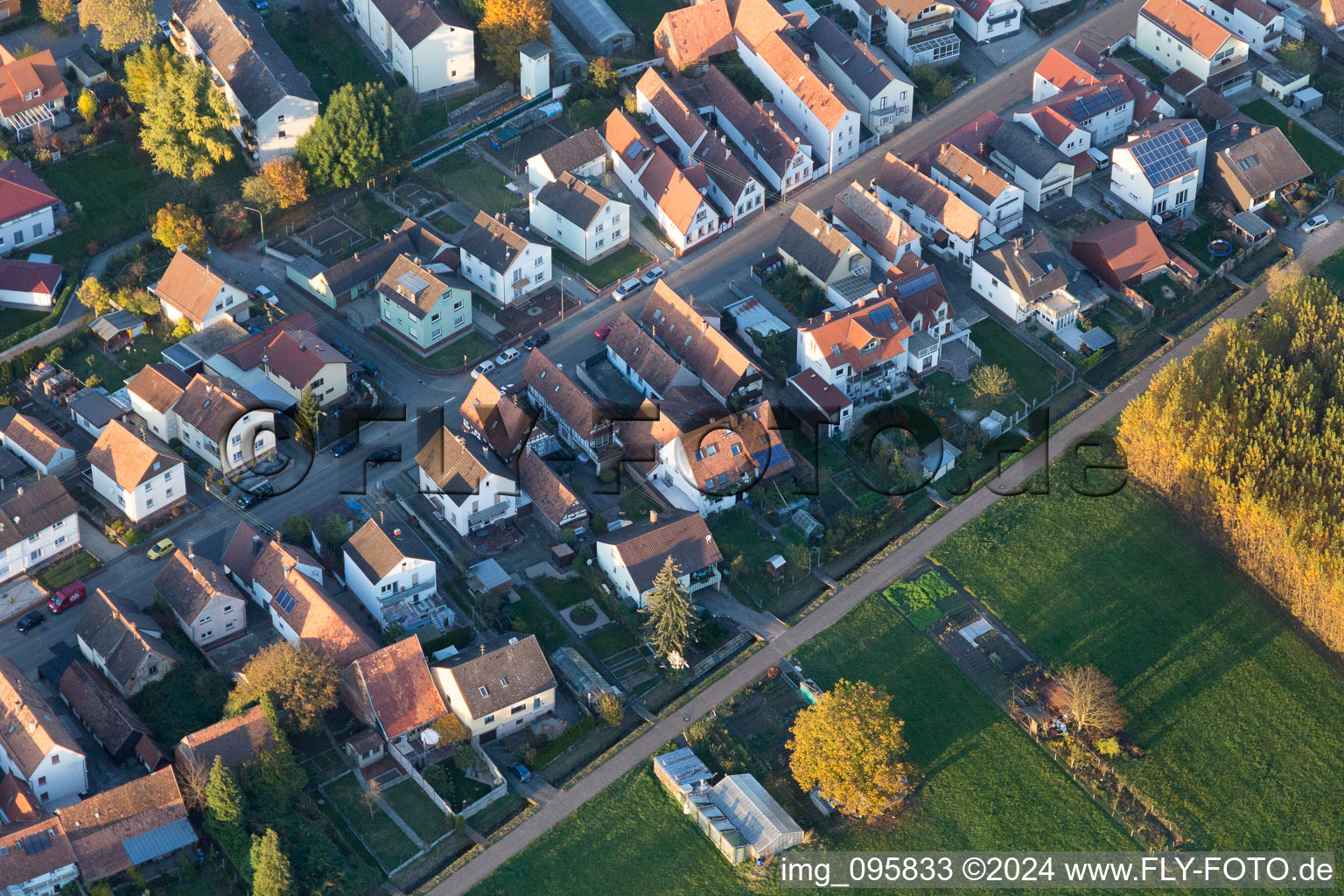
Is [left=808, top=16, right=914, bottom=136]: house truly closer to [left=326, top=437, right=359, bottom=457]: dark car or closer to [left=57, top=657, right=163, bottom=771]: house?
[left=326, top=437, right=359, bottom=457]: dark car

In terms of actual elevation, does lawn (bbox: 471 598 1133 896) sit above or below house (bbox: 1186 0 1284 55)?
below

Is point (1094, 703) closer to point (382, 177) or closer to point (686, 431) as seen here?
point (686, 431)

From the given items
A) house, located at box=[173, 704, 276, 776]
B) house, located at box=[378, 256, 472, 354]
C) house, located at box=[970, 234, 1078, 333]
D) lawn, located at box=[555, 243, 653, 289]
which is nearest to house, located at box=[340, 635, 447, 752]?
house, located at box=[173, 704, 276, 776]

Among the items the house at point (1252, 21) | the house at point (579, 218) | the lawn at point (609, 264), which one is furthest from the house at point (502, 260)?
the house at point (1252, 21)

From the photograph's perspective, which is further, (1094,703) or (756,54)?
(756,54)

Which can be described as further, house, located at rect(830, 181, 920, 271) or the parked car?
house, located at rect(830, 181, 920, 271)

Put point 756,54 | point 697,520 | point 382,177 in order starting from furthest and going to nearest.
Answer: point 756,54 < point 382,177 < point 697,520

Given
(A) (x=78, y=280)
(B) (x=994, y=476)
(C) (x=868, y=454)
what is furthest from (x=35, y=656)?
(B) (x=994, y=476)
